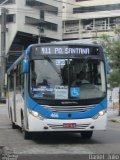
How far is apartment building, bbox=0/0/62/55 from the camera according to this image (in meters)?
90.2

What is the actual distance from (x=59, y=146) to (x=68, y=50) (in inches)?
122

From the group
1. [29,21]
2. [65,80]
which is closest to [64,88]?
[65,80]

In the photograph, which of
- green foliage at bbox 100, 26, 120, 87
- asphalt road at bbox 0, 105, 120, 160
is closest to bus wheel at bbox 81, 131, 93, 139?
asphalt road at bbox 0, 105, 120, 160

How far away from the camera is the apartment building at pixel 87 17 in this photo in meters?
110

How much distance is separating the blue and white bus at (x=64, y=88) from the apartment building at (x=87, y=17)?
93.5m

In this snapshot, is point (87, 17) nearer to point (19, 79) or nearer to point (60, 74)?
point (19, 79)

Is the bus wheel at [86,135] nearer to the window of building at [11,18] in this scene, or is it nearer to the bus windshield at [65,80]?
the bus windshield at [65,80]

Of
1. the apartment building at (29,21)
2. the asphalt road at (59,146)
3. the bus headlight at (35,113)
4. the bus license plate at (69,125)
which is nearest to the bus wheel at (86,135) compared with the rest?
the asphalt road at (59,146)

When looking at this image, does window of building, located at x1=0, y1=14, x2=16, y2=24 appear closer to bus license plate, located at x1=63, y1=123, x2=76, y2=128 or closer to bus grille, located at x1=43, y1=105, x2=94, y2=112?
bus grille, located at x1=43, y1=105, x2=94, y2=112

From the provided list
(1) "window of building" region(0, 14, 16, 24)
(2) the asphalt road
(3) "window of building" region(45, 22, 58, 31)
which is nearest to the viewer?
(2) the asphalt road

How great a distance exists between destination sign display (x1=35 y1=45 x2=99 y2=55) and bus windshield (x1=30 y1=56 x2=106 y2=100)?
0.24 meters

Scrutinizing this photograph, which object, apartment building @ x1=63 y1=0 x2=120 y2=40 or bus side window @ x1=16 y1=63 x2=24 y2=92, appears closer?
bus side window @ x1=16 y1=63 x2=24 y2=92

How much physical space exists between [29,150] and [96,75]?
3.66m

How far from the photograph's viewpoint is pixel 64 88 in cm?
1574
